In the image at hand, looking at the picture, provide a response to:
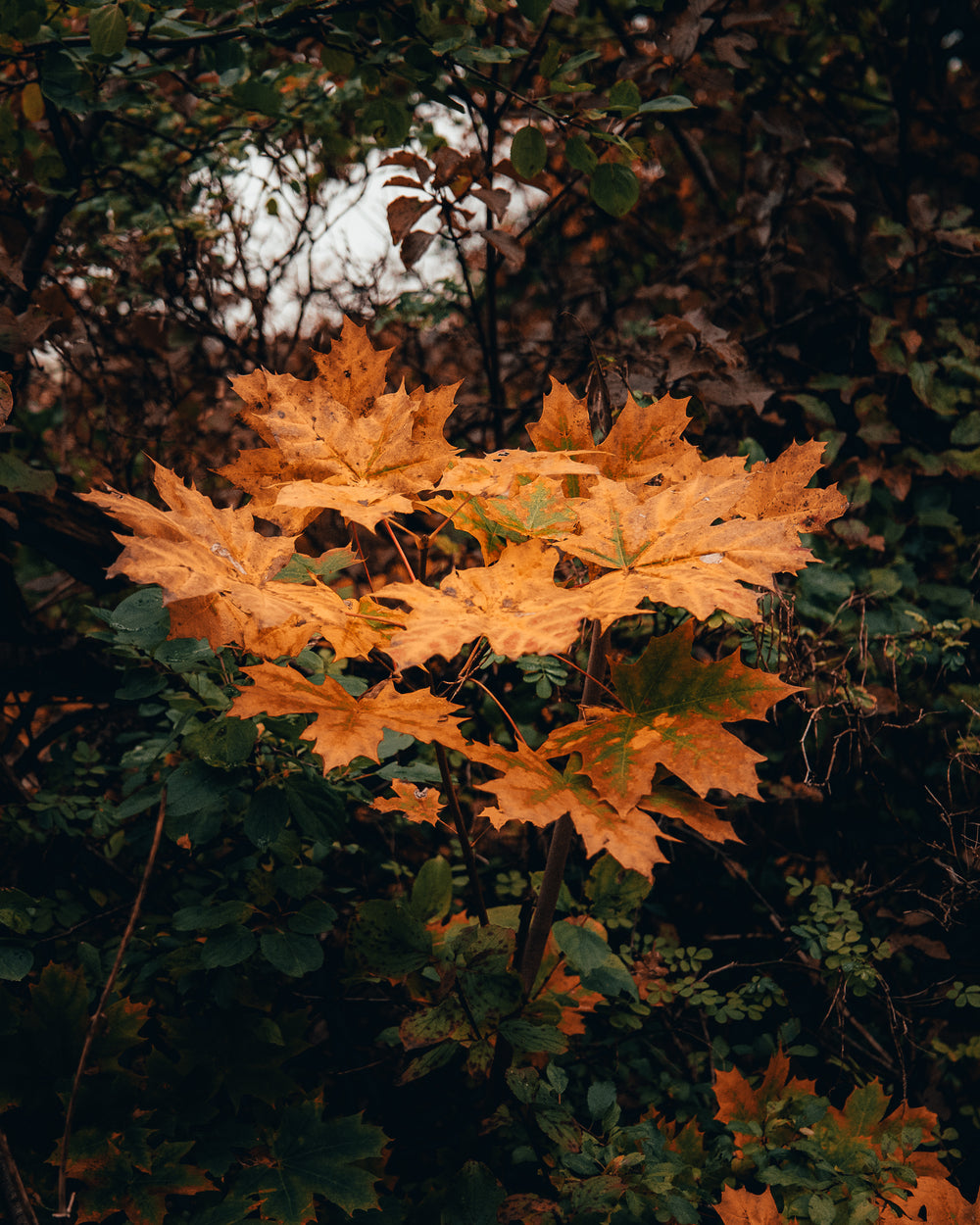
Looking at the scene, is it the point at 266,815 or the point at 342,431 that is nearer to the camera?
the point at 342,431

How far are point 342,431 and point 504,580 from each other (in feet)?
1.06

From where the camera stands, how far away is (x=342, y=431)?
99 centimetres

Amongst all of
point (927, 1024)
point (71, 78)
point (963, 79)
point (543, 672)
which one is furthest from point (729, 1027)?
point (963, 79)

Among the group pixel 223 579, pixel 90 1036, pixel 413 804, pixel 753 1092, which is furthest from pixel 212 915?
pixel 753 1092

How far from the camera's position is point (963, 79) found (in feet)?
8.25

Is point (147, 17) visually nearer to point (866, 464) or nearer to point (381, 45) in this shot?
point (381, 45)

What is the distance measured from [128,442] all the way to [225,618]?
5.99 ft

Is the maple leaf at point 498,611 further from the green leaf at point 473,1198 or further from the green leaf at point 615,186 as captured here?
the green leaf at point 615,186

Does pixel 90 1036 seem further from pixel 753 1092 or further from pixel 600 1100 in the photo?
pixel 753 1092

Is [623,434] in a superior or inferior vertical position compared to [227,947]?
superior

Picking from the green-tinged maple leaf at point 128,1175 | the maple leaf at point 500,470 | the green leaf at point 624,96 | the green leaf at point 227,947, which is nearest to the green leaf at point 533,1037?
the green leaf at point 227,947

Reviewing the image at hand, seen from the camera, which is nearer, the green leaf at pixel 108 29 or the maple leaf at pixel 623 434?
the maple leaf at pixel 623 434

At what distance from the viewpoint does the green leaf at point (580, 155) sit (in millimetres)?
1425

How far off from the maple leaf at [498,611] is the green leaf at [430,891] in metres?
0.65
